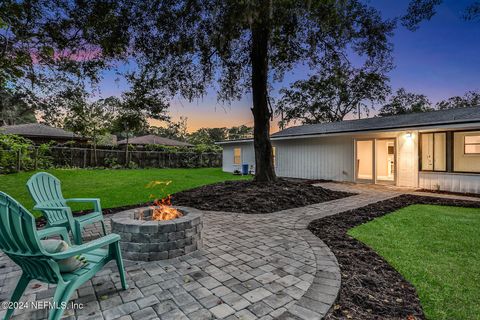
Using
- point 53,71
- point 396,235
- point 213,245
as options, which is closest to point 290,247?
point 213,245

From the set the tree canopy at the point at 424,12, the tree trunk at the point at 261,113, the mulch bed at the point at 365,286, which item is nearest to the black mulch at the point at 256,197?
the tree trunk at the point at 261,113

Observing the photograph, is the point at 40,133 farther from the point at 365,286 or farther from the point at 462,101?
the point at 462,101

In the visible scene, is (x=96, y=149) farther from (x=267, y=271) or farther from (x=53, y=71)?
(x=267, y=271)

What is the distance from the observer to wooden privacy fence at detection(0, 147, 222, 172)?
13149 mm

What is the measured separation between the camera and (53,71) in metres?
6.42

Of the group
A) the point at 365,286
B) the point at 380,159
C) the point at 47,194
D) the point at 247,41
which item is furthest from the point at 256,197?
the point at 380,159

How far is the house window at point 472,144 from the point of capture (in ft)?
28.3

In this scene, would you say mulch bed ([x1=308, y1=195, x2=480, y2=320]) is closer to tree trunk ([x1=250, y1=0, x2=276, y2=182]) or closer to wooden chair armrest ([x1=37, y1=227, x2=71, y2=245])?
wooden chair armrest ([x1=37, y1=227, x2=71, y2=245])

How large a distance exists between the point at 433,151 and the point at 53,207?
1144 centimetres

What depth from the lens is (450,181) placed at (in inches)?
351

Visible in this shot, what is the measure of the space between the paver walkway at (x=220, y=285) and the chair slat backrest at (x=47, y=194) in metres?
0.69

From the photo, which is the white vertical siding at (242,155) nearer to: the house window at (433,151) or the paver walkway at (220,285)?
the house window at (433,151)

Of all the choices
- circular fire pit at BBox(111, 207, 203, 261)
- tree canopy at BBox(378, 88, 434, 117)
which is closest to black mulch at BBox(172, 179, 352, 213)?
circular fire pit at BBox(111, 207, 203, 261)

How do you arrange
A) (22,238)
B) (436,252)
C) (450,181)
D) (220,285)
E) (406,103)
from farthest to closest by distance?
1. (406,103)
2. (450,181)
3. (436,252)
4. (220,285)
5. (22,238)
